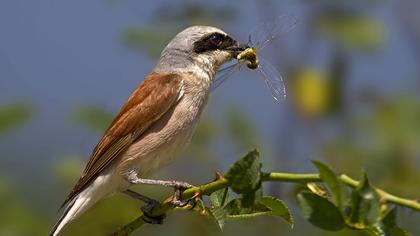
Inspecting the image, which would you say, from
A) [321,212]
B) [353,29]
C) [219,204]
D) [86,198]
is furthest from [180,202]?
[353,29]

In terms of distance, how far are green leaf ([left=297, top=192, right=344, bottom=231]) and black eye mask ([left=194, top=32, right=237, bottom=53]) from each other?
5.82 ft

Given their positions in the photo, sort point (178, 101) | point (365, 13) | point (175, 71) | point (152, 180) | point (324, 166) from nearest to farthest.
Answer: point (324, 166), point (152, 180), point (178, 101), point (175, 71), point (365, 13)

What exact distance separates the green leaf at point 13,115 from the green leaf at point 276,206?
1657 mm

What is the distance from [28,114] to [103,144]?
1.04ft

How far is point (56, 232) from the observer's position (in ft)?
7.29

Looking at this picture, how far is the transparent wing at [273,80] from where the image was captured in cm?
191

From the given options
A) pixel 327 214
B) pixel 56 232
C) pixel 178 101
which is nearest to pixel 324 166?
pixel 327 214

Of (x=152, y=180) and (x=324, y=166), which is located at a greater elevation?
(x=324, y=166)

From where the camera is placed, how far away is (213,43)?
272 centimetres

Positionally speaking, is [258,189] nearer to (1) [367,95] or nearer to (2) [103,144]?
(2) [103,144]

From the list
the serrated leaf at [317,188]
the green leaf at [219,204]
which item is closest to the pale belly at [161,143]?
the green leaf at [219,204]

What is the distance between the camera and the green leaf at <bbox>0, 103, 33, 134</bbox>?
8.55 feet

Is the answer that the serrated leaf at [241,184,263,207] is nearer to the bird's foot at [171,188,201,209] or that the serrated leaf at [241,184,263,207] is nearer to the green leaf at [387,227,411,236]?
the green leaf at [387,227,411,236]

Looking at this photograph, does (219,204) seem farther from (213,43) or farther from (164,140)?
(213,43)
